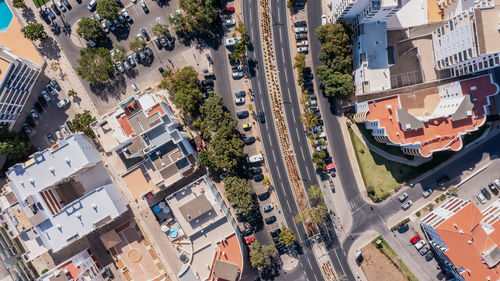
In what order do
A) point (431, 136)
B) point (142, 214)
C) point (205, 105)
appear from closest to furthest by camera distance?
point (431, 136) → point (205, 105) → point (142, 214)

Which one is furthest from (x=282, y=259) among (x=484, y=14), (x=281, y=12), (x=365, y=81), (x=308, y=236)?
(x=484, y=14)

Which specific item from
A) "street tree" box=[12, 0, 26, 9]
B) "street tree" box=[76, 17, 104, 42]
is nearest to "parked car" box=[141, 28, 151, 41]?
"street tree" box=[76, 17, 104, 42]

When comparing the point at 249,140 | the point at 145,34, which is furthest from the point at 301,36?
the point at 145,34

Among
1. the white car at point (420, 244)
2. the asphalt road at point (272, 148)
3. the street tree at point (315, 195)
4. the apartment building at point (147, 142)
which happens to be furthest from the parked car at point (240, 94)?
the white car at point (420, 244)

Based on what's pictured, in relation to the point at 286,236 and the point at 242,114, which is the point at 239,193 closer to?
the point at 286,236

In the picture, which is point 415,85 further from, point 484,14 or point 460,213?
point 460,213

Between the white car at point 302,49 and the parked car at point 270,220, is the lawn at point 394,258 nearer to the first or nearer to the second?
the parked car at point 270,220

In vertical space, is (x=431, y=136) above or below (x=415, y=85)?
below
